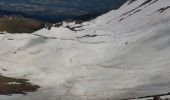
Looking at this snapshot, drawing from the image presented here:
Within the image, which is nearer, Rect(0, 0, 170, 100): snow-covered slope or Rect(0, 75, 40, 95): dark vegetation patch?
Rect(0, 0, 170, 100): snow-covered slope

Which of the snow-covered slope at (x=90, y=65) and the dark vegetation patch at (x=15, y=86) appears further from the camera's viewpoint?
the dark vegetation patch at (x=15, y=86)

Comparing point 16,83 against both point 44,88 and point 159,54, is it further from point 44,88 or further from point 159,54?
point 159,54

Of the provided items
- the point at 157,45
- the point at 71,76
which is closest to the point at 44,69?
the point at 71,76

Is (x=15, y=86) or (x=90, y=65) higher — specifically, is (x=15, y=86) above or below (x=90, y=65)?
below

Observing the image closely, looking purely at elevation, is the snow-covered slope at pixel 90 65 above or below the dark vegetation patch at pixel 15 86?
above

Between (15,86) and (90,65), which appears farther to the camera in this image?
(90,65)
